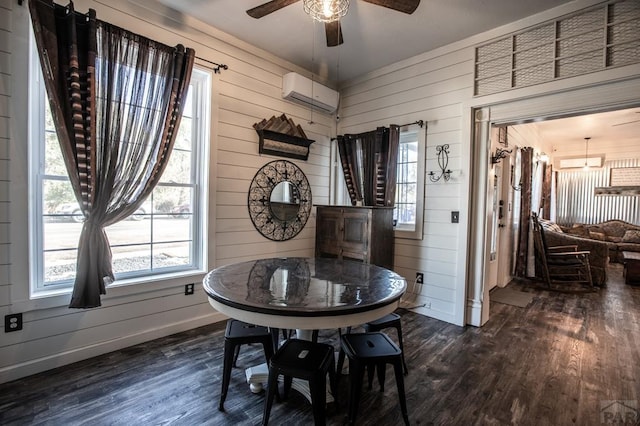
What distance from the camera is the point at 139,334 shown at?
2633 mm

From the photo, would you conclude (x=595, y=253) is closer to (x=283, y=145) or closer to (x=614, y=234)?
(x=614, y=234)

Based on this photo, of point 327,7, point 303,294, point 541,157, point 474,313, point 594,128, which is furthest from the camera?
point 541,157

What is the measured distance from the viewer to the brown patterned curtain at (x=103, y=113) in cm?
211

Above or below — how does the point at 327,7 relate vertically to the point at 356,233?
above

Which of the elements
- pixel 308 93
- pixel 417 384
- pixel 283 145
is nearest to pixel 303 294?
pixel 417 384

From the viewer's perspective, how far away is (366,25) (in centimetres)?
290

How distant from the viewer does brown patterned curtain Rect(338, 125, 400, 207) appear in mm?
3656

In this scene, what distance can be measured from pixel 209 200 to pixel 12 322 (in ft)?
5.45

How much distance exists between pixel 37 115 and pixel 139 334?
1907 millimetres

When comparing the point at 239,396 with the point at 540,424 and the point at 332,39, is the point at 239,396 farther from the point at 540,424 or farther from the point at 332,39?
the point at 332,39

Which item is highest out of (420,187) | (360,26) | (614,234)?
(360,26)

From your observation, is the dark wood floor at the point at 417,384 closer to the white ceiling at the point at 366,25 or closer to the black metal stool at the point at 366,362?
the black metal stool at the point at 366,362

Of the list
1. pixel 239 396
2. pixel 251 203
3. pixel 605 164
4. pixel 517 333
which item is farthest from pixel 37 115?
pixel 605 164

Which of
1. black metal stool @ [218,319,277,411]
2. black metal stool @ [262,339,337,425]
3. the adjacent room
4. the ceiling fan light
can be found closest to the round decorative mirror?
the adjacent room
